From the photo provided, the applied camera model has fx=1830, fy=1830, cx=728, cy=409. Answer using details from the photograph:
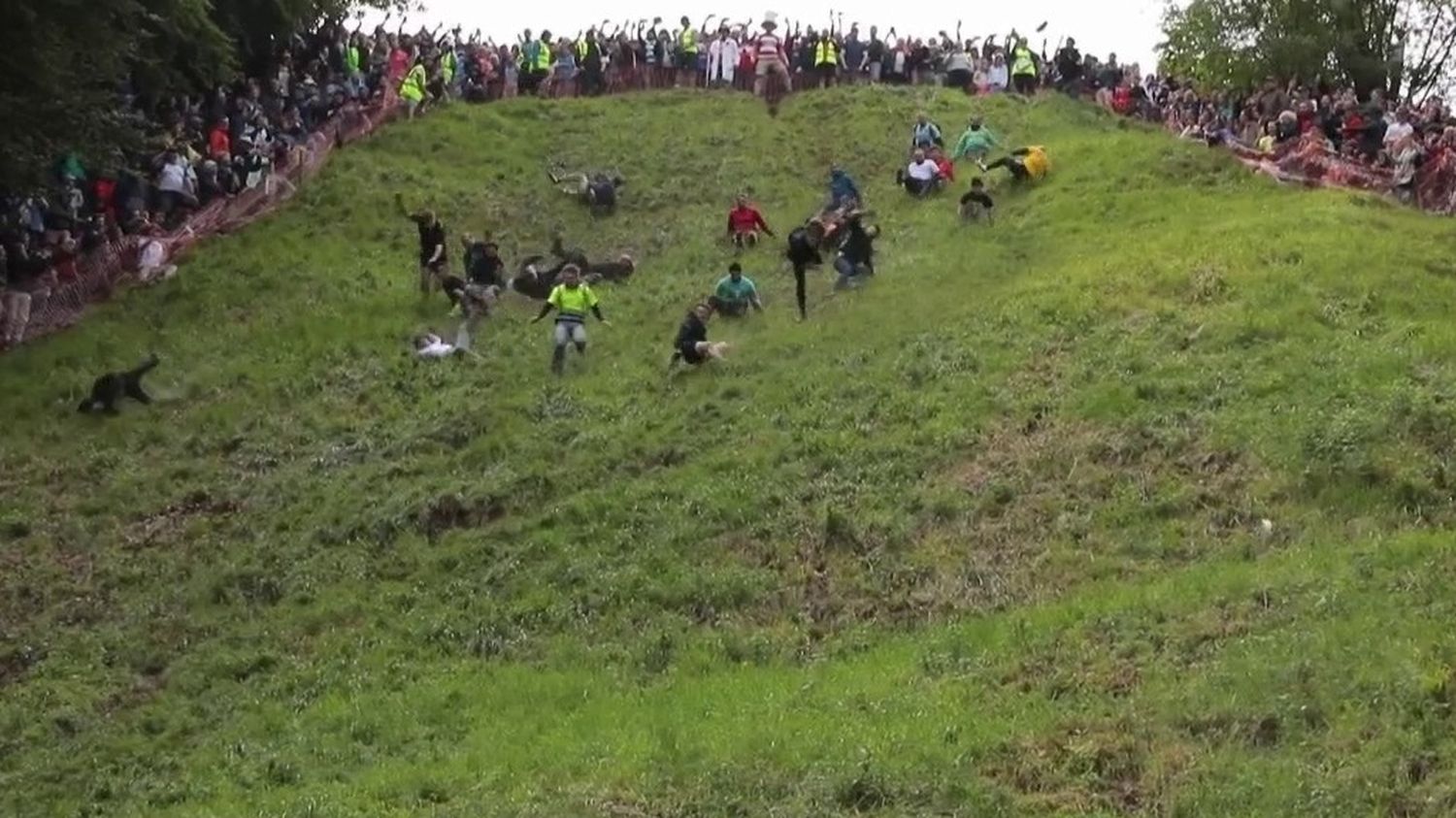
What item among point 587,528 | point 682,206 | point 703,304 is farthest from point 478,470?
point 682,206

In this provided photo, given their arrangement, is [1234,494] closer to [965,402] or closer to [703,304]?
[965,402]

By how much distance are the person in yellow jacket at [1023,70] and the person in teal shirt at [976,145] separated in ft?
23.3

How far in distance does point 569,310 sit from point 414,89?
51.0 feet

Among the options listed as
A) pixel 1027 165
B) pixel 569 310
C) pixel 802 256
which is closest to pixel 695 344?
pixel 569 310

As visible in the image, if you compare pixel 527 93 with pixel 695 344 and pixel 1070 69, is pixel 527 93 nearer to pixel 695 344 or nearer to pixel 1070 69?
pixel 1070 69

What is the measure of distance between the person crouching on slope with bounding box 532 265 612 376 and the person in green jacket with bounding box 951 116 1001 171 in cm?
1213

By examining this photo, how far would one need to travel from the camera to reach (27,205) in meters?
28.4

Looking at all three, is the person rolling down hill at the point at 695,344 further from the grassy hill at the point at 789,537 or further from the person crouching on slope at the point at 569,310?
the person crouching on slope at the point at 569,310

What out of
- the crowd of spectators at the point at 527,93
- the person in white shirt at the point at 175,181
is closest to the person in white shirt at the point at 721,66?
the crowd of spectators at the point at 527,93

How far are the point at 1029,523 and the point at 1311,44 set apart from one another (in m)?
29.8

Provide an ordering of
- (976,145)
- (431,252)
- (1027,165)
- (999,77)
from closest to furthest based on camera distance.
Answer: (431,252) < (1027,165) < (976,145) < (999,77)

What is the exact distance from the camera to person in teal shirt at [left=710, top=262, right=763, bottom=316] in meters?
27.5

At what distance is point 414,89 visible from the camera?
130 feet

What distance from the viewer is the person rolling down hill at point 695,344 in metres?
25.0
